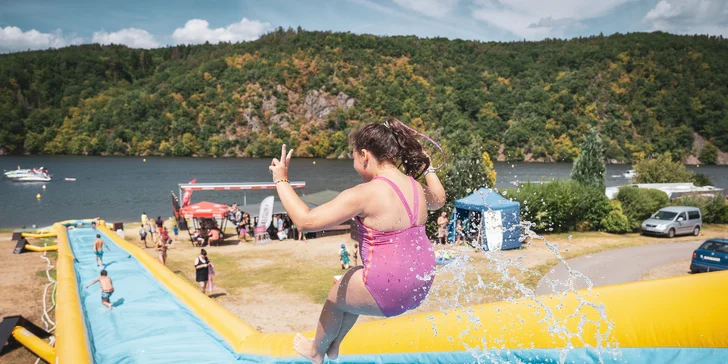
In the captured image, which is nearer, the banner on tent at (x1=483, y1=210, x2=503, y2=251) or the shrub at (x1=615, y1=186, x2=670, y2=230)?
the banner on tent at (x1=483, y1=210, x2=503, y2=251)

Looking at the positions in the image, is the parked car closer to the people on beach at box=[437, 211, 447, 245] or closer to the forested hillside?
→ the people on beach at box=[437, 211, 447, 245]

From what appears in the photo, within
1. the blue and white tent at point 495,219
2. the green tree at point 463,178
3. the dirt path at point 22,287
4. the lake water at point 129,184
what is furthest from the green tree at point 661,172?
the dirt path at point 22,287

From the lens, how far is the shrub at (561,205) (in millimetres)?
22188

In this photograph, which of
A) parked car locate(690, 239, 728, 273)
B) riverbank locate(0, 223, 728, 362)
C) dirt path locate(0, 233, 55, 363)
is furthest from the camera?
parked car locate(690, 239, 728, 273)

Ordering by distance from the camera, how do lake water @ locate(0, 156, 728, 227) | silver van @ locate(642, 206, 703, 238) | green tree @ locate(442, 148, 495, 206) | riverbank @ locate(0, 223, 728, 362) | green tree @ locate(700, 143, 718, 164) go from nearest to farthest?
riverbank @ locate(0, 223, 728, 362), silver van @ locate(642, 206, 703, 238), green tree @ locate(442, 148, 495, 206), lake water @ locate(0, 156, 728, 227), green tree @ locate(700, 143, 718, 164)

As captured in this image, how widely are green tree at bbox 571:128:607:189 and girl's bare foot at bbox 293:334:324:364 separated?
27143mm

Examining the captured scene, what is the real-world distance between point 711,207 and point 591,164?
21.0 feet

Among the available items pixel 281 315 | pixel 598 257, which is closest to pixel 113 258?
pixel 281 315

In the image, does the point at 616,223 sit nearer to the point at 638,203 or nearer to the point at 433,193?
the point at 638,203

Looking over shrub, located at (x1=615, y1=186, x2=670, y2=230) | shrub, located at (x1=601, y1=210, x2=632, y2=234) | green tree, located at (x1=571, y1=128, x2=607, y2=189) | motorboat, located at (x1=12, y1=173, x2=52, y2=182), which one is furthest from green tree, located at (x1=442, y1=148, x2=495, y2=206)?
motorboat, located at (x1=12, y1=173, x2=52, y2=182)

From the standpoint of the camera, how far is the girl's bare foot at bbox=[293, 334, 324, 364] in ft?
12.9

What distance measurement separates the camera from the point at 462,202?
66.6ft

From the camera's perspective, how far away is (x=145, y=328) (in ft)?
27.6

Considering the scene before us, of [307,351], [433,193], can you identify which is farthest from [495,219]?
[433,193]
